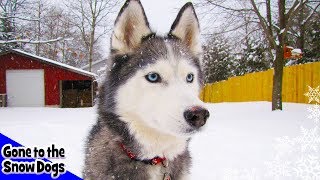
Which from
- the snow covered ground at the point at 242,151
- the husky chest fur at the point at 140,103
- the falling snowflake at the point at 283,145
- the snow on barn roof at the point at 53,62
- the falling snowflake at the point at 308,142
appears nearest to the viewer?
the husky chest fur at the point at 140,103

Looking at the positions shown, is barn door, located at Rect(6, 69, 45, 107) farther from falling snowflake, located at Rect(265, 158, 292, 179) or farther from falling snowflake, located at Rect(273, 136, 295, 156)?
falling snowflake, located at Rect(265, 158, 292, 179)

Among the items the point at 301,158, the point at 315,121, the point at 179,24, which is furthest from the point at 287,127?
the point at 179,24

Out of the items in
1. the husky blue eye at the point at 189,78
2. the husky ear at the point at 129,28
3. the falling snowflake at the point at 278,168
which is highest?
the husky ear at the point at 129,28

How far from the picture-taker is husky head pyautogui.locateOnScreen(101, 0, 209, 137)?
220cm

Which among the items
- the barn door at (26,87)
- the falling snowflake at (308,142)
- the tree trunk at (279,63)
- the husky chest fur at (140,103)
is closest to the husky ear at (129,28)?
the husky chest fur at (140,103)

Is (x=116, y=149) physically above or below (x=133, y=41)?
below

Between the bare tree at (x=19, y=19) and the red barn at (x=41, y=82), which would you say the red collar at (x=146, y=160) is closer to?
the bare tree at (x=19, y=19)

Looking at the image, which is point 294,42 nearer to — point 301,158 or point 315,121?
point 315,121

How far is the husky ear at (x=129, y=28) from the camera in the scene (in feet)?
8.50

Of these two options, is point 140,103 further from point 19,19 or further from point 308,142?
point 19,19

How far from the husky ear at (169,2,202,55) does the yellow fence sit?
761 centimetres

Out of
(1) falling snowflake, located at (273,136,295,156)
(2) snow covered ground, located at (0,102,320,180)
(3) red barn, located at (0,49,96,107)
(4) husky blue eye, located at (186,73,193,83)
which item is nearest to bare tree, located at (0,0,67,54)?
(3) red barn, located at (0,49,96,107)

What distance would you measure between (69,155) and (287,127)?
16.8ft

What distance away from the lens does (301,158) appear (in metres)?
4.71
